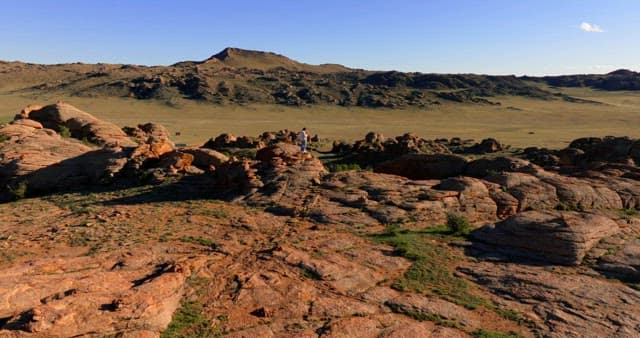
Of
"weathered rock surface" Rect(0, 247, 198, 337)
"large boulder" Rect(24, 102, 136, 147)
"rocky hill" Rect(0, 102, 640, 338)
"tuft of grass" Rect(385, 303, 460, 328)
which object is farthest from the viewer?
"large boulder" Rect(24, 102, 136, 147)

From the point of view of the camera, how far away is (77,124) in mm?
26531

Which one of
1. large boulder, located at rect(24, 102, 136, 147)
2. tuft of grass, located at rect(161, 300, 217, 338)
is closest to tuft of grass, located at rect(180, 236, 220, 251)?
tuft of grass, located at rect(161, 300, 217, 338)

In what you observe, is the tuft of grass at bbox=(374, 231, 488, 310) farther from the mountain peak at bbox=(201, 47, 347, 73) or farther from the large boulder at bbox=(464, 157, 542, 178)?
the mountain peak at bbox=(201, 47, 347, 73)

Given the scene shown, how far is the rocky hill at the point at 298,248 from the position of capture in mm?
8727

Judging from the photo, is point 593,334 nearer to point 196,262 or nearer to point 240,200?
point 196,262

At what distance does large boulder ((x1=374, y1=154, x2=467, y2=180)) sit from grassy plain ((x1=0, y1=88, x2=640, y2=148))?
25.6m

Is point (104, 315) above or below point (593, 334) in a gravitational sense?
above

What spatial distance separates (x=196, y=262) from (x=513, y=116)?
80.3m

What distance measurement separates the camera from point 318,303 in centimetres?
940

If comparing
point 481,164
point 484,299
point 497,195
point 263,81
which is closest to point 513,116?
point 263,81

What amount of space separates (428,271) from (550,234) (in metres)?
3.57

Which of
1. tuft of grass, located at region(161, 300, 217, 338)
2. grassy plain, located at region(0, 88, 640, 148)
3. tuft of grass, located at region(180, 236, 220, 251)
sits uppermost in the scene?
tuft of grass, located at region(180, 236, 220, 251)

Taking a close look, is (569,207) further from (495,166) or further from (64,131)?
(64,131)

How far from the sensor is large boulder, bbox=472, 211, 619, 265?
38.9ft
